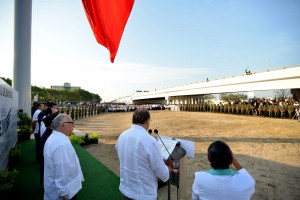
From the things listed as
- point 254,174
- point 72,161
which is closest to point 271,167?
point 254,174

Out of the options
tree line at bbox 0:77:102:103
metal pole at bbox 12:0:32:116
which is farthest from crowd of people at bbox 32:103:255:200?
tree line at bbox 0:77:102:103

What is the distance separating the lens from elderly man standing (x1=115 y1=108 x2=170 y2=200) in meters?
2.05

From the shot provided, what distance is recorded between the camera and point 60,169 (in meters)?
2.23

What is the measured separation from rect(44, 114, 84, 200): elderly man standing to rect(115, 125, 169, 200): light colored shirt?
63cm

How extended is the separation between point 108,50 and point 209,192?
11.2ft

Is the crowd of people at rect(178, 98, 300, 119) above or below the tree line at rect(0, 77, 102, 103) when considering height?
below

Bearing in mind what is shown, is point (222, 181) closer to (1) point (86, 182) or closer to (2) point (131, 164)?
(2) point (131, 164)

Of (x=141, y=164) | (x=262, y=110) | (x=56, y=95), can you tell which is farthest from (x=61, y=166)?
(x=56, y=95)

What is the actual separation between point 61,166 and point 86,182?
8.90 feet

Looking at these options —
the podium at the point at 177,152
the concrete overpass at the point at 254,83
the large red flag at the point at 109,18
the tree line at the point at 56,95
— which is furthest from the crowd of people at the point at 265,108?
the tree line at the point at 56,95

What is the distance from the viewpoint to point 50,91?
57.1 meters

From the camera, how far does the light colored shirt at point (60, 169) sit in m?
2.24

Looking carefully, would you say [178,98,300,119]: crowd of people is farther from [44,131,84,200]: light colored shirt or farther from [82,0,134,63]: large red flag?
[44,131,84,200]: light colored shirt

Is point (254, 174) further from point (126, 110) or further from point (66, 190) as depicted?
point (126, 110)
